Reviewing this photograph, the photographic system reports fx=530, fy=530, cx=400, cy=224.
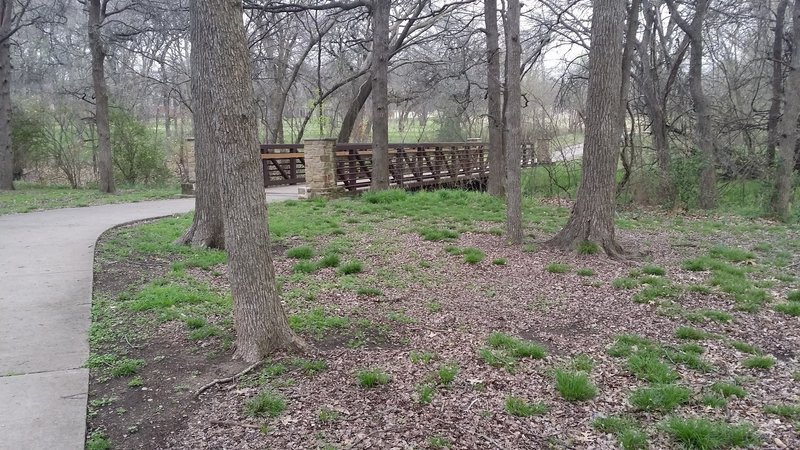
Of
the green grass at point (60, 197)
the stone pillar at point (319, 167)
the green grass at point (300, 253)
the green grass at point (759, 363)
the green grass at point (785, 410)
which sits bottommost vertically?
the green grass at point (785, 410)

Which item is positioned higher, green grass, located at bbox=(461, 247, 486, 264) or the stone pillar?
the stone pillar

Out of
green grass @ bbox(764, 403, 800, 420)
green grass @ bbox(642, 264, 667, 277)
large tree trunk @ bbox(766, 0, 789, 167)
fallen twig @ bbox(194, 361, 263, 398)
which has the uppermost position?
large tree trunk @ bbox(766, 0, 789, 167)

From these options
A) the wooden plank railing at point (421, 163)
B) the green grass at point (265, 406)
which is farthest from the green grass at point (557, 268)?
the wooden plank railing at point (421, 163)

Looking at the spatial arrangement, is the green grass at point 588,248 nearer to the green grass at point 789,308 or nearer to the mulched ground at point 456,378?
the mulched ground at point 456,378

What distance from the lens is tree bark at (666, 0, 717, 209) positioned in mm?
10945

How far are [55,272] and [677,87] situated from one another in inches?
526

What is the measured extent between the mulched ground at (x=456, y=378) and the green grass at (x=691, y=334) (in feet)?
0.19

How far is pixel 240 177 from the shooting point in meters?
3.45

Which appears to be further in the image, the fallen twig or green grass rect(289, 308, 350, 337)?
green grass rect(289, 308, 350, 337)

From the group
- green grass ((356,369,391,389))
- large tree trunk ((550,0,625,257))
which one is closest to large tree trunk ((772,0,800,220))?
large tree trunk ((550,0,625,257))

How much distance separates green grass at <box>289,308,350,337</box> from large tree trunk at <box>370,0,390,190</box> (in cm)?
817

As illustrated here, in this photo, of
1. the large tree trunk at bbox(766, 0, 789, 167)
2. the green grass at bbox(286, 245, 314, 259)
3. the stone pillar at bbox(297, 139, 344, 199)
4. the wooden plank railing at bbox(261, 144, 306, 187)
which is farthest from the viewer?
the wooden plank railing at bbox(261, 144, 306, 187)

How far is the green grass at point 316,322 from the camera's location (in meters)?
4.12

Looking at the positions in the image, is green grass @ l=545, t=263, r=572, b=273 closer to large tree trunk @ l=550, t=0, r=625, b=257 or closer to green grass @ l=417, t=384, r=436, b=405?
large tree trunk @ l=550, t=0, r=625, b=257
